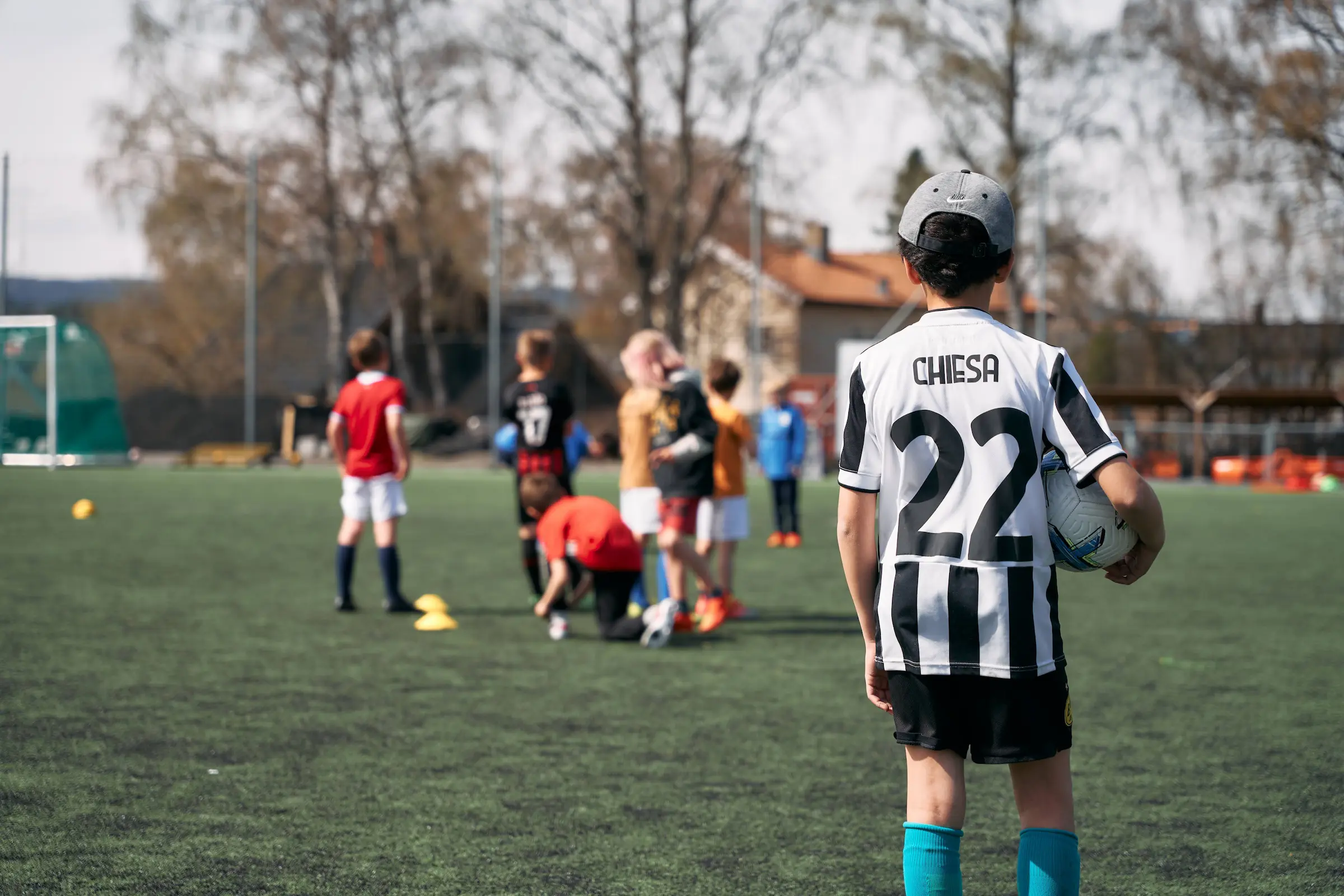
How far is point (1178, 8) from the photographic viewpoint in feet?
102

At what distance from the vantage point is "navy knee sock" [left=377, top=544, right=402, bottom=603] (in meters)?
8.98

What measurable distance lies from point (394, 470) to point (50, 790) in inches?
173

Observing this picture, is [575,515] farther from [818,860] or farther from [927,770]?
[927,770]

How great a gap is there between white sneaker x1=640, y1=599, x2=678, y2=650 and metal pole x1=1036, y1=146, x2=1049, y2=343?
23.7 meters

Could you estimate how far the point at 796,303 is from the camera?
160 ft

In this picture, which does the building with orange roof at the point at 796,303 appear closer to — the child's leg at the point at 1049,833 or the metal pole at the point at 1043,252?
the metal pole at the point at 1043,252

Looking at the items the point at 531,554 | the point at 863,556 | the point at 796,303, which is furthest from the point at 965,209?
the point at 796,303

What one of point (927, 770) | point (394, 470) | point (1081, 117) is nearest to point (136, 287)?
point (1081, 117)

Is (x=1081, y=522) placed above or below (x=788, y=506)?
above

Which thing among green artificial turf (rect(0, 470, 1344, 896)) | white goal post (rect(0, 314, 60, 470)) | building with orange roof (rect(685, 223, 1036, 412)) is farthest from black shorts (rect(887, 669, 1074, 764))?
building with orange roof (rect(685, 223, 1036, 412))

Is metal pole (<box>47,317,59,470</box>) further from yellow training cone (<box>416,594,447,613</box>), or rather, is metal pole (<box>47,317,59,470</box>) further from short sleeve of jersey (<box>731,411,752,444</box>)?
short sleeve of jersey (<box>731,411,752,444</box>)

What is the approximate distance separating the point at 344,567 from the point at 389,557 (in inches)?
11.7

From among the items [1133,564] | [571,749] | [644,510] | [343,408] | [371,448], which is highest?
[343,408]

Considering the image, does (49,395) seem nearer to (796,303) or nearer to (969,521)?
(796,303)
